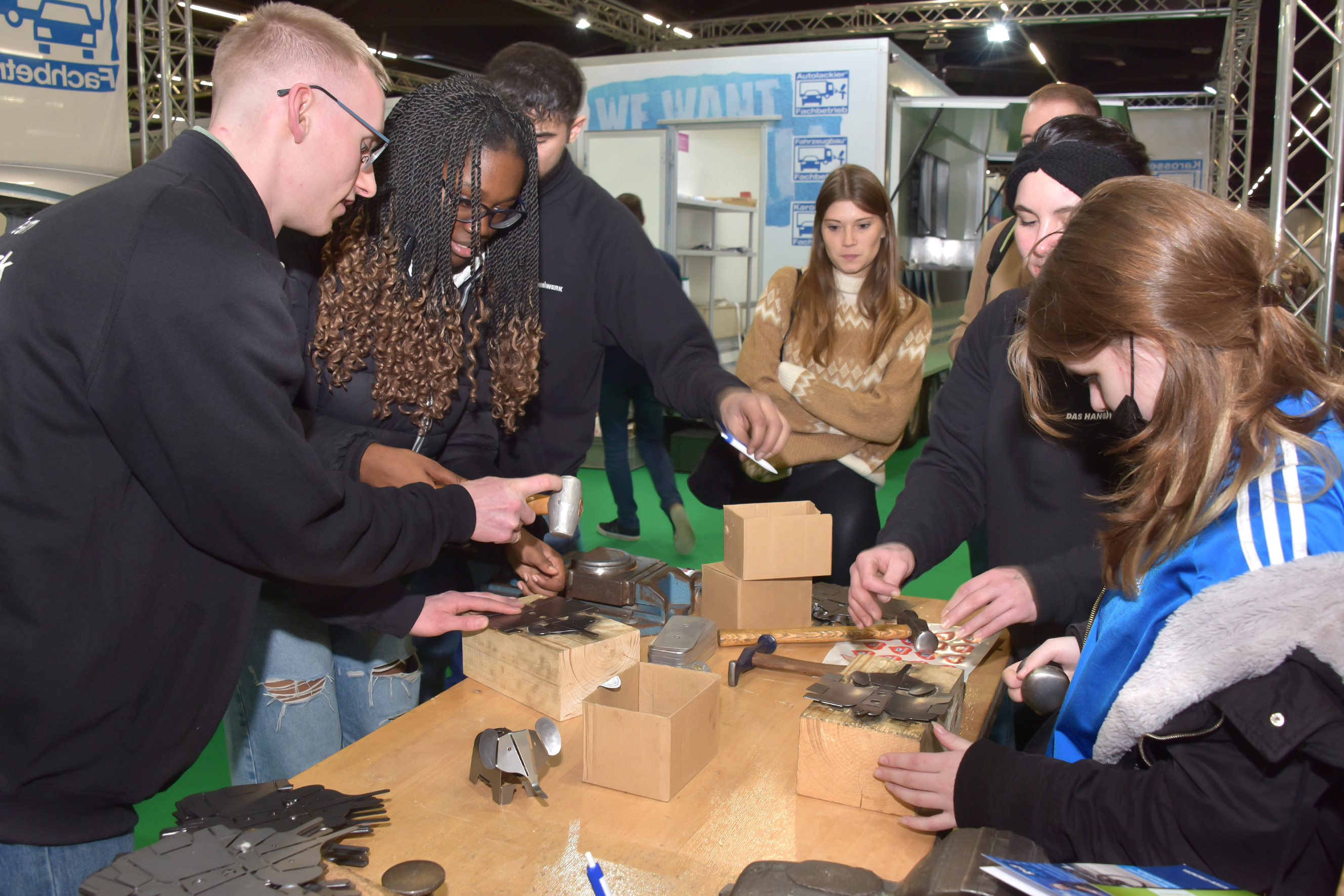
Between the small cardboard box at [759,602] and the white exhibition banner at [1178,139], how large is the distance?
872 centimetres

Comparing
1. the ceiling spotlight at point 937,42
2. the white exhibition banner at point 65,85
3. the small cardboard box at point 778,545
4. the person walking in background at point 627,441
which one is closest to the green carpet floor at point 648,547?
the person walking in background at point 627,441

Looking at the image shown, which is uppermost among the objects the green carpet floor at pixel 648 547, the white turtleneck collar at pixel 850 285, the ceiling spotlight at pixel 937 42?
the ceiling spotlight at pixel 937 42

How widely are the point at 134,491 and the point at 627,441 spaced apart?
3898 millimetres

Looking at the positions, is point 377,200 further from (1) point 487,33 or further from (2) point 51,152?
(1) point 487,33

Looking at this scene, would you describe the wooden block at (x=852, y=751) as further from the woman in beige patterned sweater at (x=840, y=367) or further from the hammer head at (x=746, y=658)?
the woman in beige patterned sweater at (x=840, y=367)

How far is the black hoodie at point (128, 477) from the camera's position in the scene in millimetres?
1018

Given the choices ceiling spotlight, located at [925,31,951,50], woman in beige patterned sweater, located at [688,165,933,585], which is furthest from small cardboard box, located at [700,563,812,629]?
ceiling spotlight, located at [925,31,951,50]

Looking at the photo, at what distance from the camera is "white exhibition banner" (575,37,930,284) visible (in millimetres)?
6367

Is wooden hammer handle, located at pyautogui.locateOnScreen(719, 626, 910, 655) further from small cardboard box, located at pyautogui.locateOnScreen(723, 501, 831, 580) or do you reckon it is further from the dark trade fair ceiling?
the dark trade fair ceiling

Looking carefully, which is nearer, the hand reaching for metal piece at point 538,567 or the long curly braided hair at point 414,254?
the long curly braided hair at point 414,254

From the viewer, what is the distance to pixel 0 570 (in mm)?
1043

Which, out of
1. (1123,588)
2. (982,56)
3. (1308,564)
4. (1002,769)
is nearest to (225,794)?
(1002,769)

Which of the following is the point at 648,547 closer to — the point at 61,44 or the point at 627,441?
the point at 627,441

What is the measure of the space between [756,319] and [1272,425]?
6.95ft
